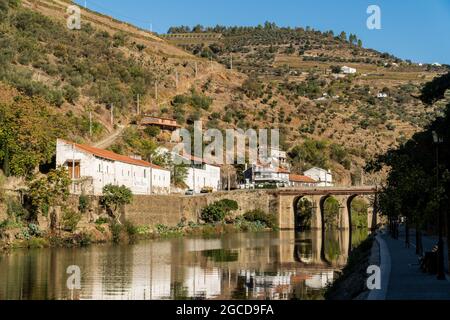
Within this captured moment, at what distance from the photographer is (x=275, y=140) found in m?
138

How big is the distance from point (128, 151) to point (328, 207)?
3474 centimetres

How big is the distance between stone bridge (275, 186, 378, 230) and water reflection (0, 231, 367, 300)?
42.9m

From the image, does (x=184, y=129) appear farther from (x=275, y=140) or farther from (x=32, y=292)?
(x=32, y=292)

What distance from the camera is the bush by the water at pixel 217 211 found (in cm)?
9694

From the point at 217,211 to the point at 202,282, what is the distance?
60.3m

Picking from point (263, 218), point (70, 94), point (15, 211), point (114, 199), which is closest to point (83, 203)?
point (114, 199)

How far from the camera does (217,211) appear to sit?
9800 centimetres

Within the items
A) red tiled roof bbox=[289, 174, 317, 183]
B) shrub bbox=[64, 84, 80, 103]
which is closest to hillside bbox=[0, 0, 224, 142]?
shrub bbox=[64, 84, 80, 103]

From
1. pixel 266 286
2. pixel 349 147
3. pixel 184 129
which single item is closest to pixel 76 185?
pixel 266 286

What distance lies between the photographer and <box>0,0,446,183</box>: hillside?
107 m

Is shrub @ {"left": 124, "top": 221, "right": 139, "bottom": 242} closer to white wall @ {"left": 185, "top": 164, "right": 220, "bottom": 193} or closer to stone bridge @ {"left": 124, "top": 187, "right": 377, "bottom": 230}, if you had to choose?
stone bridge @ {"left": 124, "top": 187, "right": 377, "bottom": 230}

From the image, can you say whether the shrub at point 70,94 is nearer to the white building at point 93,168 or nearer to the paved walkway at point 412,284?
the white building at point 93,168

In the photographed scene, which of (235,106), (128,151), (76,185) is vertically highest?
(235,106)

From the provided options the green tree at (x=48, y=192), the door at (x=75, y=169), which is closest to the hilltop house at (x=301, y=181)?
the door at (x=75, y=169)
